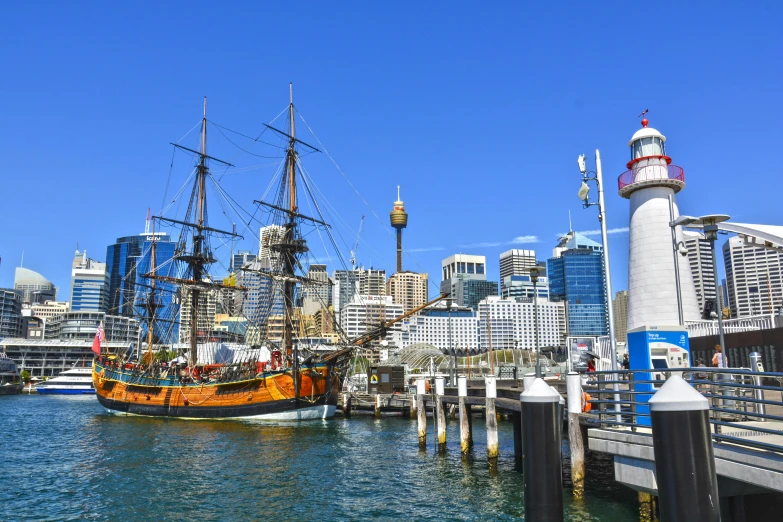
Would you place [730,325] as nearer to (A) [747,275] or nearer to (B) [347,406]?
(B) [347,406]

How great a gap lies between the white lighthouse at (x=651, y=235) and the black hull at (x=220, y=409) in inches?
1110

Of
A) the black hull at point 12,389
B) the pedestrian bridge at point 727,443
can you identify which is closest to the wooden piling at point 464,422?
the pedestrian bridge at point 727,443

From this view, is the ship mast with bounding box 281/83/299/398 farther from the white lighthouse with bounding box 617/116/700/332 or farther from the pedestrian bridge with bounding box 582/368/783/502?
the pedestrian bridge with bounding box 582/368/783/502

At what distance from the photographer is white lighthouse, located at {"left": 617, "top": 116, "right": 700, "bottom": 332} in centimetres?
2684

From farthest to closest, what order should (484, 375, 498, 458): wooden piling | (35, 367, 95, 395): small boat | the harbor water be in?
(35, 367, 95, 395): small boat
(484, 375, 498, 458): wooden piling
the harbor water

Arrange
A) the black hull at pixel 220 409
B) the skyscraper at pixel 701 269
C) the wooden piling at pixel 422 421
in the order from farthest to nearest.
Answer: the skyscraper at pixel 701 269 < the black hull at pixel 220 409 < the wooden piling at pixel 422 421

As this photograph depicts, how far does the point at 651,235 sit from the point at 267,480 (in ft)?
64.9

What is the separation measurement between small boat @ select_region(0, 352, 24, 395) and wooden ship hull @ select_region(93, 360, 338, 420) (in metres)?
68.3

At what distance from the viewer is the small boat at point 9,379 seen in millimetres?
110806

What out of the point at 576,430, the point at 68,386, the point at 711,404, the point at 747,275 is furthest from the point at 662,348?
the point at 747,275

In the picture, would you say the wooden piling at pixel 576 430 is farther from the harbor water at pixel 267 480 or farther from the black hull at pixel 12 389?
the black hull at pixel 12 389

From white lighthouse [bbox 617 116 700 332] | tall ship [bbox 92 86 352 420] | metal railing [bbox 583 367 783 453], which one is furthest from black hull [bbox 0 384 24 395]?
metal railing [bbox 583 367 783 453]

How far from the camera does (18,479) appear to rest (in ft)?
82.1

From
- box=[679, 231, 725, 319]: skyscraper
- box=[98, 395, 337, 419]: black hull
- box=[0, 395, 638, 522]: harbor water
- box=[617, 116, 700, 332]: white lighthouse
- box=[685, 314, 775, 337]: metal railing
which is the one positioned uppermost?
box=[679, 231, 725, 319]: skyscraper
